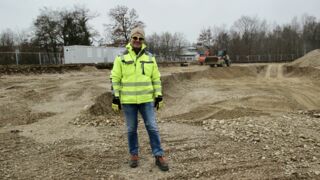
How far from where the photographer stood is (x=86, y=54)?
1556 inches

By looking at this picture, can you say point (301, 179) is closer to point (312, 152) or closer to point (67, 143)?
point (312, 152)

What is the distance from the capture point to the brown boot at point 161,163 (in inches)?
205

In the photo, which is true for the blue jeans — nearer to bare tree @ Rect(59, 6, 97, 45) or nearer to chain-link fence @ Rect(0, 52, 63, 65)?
chain-link fence @ Rect(0, 52, 63, 65)

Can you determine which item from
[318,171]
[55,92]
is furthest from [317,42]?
[318,171]

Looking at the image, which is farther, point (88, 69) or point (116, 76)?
point (88, 69)

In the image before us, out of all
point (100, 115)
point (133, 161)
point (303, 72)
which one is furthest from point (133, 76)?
point (303, 72)

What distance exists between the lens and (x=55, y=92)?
574 inches

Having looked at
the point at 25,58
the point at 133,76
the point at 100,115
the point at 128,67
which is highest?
the point at 25,58

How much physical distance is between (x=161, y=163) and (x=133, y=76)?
1308mm

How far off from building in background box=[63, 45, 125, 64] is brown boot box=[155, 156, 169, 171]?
111 ft

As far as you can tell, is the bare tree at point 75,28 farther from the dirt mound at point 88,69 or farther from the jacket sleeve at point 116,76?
the jacket sleeve at point 116,76

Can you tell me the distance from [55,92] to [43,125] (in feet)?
20.0

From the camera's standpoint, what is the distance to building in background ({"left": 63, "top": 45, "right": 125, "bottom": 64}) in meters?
37.8

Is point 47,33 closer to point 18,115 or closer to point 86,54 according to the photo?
point 86,54
